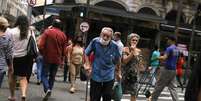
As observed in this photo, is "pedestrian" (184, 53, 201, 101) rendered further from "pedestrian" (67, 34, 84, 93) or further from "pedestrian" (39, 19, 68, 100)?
"pedestrian" (67, 34, 84, 93)

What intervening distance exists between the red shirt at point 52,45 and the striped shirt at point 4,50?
3.26m

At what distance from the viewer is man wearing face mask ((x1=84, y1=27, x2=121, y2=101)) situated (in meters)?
9.54

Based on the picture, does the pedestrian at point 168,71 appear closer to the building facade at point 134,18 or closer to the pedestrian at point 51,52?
the pedestrian at point 51,52

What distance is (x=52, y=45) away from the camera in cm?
1319

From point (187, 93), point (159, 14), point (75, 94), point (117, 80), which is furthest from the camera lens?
point (159, 14)

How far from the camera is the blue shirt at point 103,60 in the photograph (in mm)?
9570

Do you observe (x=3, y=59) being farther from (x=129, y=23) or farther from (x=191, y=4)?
(x=191, y=4)

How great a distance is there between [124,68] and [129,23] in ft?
85.9

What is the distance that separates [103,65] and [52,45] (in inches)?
148

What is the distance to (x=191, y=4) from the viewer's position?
4428cm

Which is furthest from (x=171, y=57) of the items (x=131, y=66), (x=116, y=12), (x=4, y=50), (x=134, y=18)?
(x=134, y=18)

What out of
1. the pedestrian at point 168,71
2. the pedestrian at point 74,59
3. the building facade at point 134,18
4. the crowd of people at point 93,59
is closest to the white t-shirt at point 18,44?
the crowd of people at point 93,59

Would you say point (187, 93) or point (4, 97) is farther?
point (4, 97)

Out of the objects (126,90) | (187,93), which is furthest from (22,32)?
(187,93)
